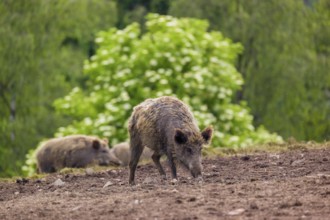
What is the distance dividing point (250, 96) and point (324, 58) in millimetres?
4457

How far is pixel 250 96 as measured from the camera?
51.8 meters

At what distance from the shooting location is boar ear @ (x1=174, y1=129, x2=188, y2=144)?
13.5m

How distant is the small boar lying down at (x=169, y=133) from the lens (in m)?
13.6

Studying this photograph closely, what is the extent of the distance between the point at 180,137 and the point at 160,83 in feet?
66.0

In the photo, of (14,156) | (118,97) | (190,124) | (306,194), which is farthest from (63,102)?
(306,194)

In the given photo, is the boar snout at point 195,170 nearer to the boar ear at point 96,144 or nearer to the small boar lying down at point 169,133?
the small boar lying down at point 169,133

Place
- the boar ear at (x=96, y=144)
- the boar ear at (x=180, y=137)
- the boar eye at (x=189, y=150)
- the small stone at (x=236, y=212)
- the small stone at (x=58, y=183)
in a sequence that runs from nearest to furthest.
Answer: the small stone at (x=236, y=212) < the boar ear at (x=180, y=137) < the boar eye at (x=189, y=150) < the small stone at (x=58, y=183) < the boar ear at (x=96, y=144)

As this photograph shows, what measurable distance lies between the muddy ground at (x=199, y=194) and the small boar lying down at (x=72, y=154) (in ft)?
22.3

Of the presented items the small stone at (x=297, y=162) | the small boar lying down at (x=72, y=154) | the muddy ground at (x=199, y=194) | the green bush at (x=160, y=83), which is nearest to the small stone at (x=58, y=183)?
the muddy ground at (x=199, y=194)

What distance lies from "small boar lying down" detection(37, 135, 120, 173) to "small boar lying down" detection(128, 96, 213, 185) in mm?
8463

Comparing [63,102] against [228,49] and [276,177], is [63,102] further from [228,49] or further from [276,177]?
[276,177]

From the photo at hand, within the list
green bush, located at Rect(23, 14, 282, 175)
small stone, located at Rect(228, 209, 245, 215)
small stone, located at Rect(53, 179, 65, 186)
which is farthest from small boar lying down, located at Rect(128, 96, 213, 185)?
green bush, located at Rect(23, 14, 282, 175)

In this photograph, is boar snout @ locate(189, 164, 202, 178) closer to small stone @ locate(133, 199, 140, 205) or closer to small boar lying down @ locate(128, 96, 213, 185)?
small boar lying down @ locate(128, 96, 213, 185)

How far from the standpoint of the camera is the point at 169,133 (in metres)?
14.0
